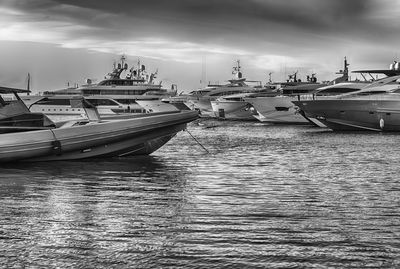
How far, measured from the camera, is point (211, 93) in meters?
103

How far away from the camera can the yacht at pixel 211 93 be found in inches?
3871

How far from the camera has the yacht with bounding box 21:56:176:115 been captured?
9104 centimetres

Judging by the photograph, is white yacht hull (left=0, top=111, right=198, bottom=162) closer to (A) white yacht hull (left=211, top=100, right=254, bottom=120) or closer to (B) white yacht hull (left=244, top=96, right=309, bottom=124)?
(B) white yacht hull (left=244, top=96, right=309, bottom=124)

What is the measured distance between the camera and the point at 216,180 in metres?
19.7

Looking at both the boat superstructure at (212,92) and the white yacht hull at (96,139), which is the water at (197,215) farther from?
the boat superstructure at (212,92)

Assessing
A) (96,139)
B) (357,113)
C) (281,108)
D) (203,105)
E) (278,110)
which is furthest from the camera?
(203,105)

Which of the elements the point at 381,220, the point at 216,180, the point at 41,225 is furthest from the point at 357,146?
the point at 41,225

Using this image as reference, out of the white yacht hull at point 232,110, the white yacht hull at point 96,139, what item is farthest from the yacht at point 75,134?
the white yacht hull at point 232,110

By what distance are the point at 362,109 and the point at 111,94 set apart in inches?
2136

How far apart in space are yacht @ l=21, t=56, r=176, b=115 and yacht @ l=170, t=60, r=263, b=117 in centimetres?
488

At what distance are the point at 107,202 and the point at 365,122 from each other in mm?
36854

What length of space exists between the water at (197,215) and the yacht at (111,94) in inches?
2600

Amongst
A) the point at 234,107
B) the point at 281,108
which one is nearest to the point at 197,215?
the point at 281,108

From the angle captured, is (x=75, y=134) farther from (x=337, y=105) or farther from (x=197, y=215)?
(x=337, y=105)
